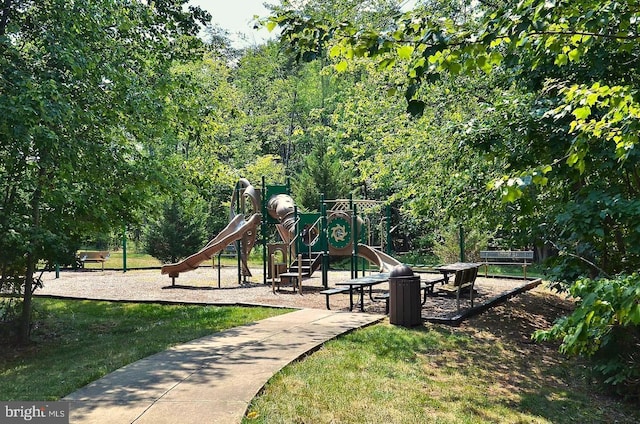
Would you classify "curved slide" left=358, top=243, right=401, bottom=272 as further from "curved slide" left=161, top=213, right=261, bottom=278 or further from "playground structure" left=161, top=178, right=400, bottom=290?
"curved slide" left=161, top=213, right=261, bottom=278

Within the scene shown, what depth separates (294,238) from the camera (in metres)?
14.3

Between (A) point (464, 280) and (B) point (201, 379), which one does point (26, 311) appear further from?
(A) point (464, 280)

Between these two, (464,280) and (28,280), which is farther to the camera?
(464,280)

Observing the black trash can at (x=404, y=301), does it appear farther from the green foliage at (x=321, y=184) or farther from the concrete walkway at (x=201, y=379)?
the green foliage at (x=321, y=184)

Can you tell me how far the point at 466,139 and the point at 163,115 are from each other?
18.0 feet

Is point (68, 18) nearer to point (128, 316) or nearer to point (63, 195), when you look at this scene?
point (63, 195)

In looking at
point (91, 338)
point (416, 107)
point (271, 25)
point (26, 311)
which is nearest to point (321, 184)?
point (91, 338)

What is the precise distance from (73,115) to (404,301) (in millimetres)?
5843

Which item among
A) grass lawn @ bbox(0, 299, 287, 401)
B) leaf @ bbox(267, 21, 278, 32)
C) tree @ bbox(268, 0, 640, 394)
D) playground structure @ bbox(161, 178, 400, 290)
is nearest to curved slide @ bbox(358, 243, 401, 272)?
playground structure @ bbox(161, 178, 400, 290)

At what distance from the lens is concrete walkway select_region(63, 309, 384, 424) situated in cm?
455

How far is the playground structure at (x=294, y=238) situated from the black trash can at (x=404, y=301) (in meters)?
4.56

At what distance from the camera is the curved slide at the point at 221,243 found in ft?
53.2
